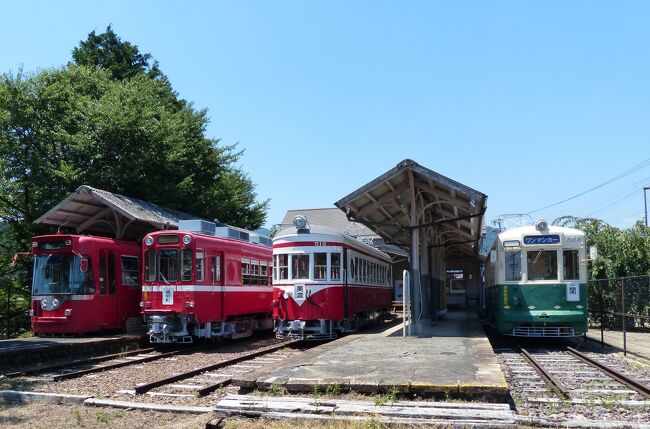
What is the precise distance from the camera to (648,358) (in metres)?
11.8

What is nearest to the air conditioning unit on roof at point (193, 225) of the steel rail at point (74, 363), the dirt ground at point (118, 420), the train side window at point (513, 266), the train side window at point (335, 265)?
the steel rail at point (74, 363)

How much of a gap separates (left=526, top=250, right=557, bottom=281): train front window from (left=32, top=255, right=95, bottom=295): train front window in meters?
10.6

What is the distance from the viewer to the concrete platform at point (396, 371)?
6711mm

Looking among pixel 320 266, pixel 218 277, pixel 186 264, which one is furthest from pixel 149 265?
pixel 320 266

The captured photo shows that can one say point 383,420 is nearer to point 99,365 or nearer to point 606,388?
point 606,388

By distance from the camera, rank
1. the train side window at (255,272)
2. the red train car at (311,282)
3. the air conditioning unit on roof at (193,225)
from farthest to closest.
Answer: the train side window at (255,272) → the red train car at (311,282) → the air conditioning unit on roof at (193,225)

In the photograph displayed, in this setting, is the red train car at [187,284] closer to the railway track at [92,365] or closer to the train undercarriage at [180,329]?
the train undercarriage at [180,329]

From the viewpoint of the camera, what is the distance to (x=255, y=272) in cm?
1761

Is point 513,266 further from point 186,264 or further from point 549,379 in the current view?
point 186,264

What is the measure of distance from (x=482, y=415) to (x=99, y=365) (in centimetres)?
838

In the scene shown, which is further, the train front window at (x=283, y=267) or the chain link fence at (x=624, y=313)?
the train front window at (x=283, y=267)

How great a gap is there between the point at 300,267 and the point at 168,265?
3348mm

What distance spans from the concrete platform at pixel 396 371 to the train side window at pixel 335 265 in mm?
4109

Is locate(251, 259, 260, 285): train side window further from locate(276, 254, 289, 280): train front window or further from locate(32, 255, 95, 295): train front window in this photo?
locate(32, 255, 95, 295): train front window
